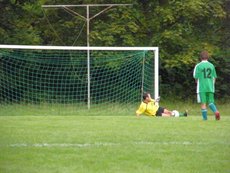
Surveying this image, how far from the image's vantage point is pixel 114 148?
A: 881 cm

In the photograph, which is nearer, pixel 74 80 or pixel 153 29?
pixel 74 80

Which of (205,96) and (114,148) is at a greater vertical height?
(205,96)

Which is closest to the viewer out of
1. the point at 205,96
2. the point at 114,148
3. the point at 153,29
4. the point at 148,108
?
the point at 114,148

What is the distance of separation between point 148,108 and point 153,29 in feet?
35.5

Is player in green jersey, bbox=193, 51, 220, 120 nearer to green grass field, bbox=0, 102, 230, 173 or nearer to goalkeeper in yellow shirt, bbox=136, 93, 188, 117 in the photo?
goalkeeper in yellow shirt, bbox=136, 93, 188, 117

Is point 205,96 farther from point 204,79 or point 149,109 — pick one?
point 149,109

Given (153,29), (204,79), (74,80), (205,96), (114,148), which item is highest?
(153,29)

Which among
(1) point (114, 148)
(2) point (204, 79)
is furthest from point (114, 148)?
(2) point (204, 79)

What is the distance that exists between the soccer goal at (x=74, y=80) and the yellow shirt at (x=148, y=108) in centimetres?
215

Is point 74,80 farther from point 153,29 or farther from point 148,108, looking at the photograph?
point 153,29

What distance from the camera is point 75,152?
840 centimetres

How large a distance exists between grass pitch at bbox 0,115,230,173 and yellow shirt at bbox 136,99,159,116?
5.37 meters

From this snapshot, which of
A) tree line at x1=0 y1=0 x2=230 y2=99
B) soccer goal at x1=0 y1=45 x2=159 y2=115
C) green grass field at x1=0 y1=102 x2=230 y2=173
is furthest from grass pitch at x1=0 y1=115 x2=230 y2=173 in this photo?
tree line at x1=0 y1=0 x2=230 y2=99

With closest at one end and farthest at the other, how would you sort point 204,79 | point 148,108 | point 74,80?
point 204,79 → point 148,108 → point 74,80
